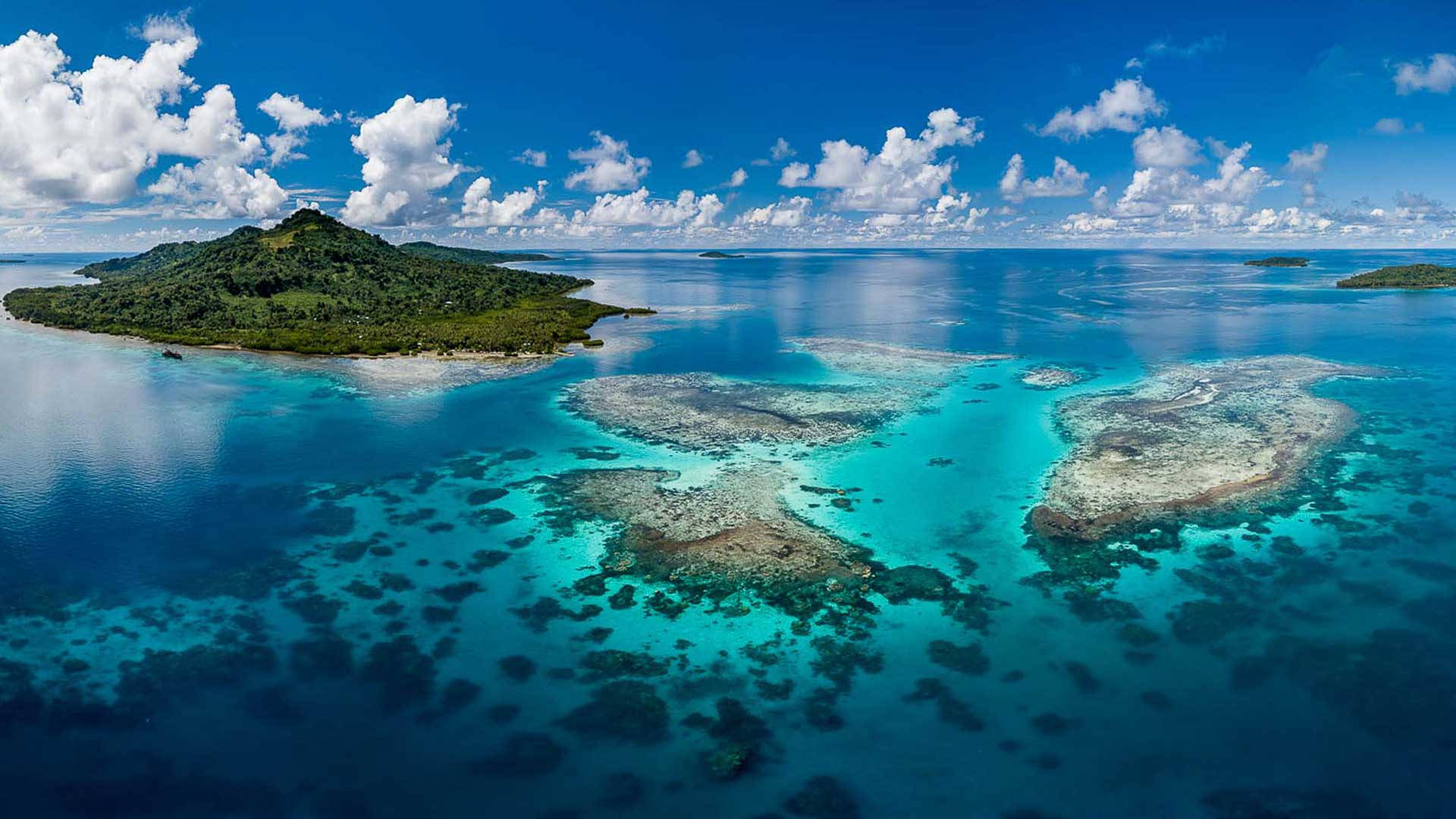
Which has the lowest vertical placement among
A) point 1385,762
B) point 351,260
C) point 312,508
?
point 1385,762

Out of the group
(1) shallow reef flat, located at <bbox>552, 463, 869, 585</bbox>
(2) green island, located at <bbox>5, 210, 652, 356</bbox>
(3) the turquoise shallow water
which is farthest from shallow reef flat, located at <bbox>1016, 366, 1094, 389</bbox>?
(2) green island, located at <bbox>5, 210, 652, 356</bbox>

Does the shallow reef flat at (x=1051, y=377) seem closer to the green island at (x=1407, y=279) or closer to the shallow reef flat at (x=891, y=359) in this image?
the shallow reef flat at (x=891, y=359)

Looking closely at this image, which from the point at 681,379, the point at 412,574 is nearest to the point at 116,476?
the point at 412,574

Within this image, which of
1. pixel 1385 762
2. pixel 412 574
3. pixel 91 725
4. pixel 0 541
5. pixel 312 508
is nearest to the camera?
pixel 1385 762

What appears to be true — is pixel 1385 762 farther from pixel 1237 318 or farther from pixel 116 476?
pixel 1237 318

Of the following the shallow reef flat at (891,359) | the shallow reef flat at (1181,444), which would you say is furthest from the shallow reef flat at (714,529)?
the shallow reef flat at (891,359)

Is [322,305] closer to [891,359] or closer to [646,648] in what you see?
[891,359]

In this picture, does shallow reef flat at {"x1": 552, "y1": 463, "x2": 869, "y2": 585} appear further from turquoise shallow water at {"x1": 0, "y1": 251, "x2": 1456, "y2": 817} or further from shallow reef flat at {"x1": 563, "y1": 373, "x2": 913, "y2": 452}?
shallow reef flat at {"x1": 563, "y1": 373, "x2": 913, "y2": 452}
